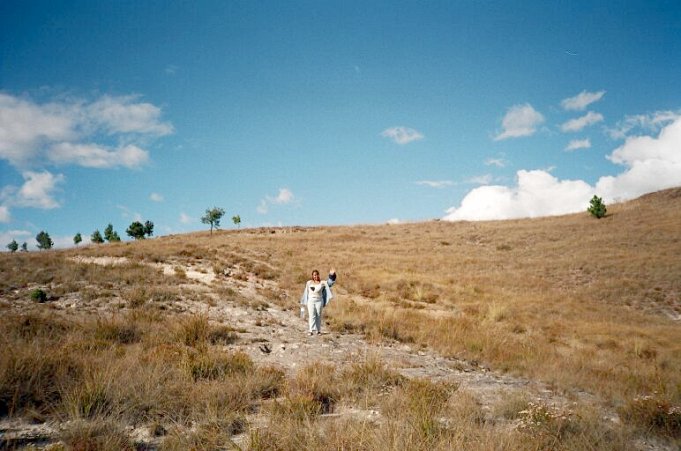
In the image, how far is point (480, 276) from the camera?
88.1 ft

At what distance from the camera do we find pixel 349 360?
346 inches

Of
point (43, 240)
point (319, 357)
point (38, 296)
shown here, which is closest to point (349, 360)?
point (319, 357)

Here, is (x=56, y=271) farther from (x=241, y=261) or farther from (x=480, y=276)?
(x=480, y=276)

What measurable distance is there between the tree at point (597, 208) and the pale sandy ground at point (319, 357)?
5486 centimetres

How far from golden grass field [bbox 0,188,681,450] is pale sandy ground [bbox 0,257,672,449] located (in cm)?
13

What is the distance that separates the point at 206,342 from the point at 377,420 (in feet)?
17.1

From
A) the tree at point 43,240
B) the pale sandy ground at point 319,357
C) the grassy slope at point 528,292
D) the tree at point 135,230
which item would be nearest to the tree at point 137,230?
the tree at point 135,230

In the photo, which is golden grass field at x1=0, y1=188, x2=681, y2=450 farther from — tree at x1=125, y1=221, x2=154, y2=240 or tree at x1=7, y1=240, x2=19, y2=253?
tree at x1=7, y1=240, x2=19, y2=253

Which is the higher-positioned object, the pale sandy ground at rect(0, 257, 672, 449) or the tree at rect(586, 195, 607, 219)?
the tree at rect(586, 195, 607, 219)

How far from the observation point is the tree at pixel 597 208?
5306 centimetres

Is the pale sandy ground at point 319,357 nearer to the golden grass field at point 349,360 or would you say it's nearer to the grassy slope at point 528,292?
the golden grass field at point 349,360

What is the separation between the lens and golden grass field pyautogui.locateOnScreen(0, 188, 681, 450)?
4.61 metres

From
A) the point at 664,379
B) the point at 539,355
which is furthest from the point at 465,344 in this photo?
the point at 664,379

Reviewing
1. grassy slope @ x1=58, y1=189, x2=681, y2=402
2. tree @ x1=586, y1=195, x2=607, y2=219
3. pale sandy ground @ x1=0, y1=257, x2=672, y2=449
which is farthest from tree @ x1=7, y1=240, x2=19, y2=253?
tree @ x1=586, y1=195, x2=607, y2=219
